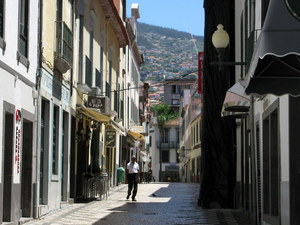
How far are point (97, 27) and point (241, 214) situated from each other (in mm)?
12098

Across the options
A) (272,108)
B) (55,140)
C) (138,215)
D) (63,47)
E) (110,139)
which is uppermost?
(63,47)

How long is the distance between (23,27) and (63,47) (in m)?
3.96

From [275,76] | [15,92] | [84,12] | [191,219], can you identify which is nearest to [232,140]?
[191,219]

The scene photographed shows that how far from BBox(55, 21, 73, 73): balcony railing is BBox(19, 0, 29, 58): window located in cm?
322

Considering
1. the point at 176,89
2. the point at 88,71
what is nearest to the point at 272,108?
the point at 88,71

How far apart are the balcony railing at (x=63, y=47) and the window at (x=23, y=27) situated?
3221mm

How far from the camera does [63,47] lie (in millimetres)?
20766

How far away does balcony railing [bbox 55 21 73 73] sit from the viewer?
66.5 ft

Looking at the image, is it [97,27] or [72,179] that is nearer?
[72,179]

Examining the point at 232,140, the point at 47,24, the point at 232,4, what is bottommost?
the point at 232,140

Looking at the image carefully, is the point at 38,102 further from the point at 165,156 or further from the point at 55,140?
the point at 165,156

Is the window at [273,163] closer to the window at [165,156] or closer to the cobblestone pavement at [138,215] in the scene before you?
the cobblestone pavement at [138,215]

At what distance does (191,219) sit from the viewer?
18469mm

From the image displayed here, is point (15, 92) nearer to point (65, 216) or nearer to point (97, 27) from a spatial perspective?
point (65, 216)
